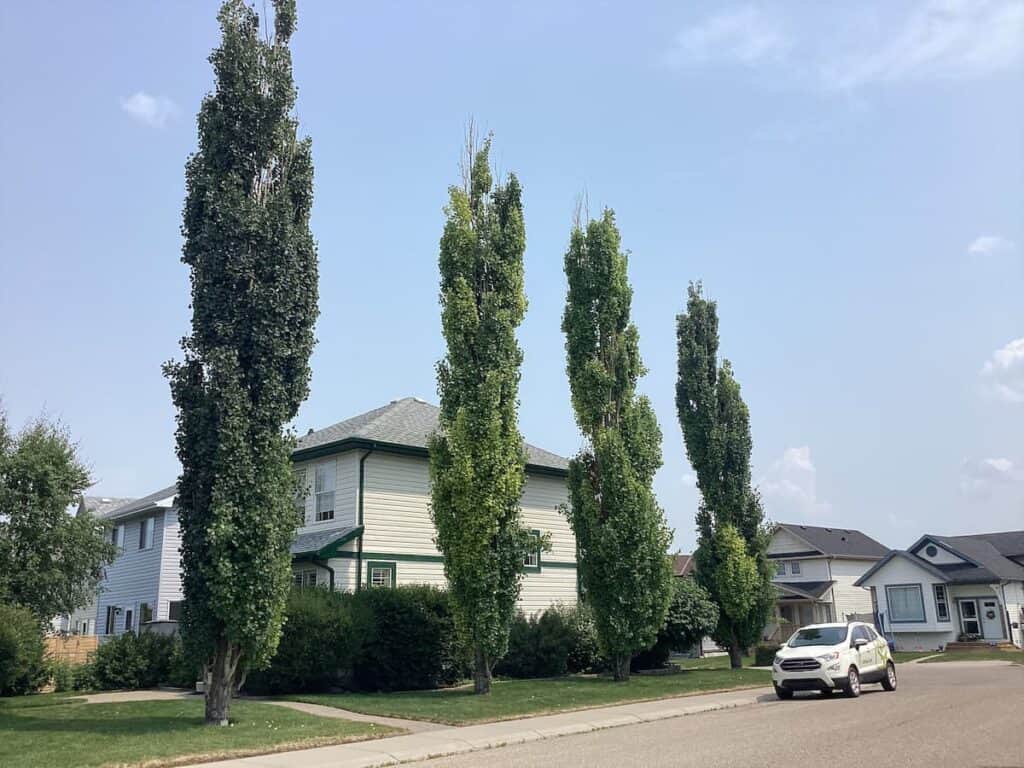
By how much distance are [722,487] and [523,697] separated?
43.7 feet

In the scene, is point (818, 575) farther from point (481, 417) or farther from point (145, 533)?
→ point (481, 417)

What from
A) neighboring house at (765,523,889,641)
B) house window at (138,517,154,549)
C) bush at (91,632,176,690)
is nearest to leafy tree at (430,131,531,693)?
bush at (91,632,176,690)

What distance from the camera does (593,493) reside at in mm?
23609

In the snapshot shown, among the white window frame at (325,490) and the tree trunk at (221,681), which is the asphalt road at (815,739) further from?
the white window frame at (325,490)

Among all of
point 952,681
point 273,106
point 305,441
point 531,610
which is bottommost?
point 952,681

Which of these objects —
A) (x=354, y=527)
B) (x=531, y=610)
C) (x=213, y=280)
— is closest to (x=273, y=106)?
(x=213, y=280)

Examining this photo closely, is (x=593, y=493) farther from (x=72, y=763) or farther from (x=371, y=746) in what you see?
(x=72, y=763)

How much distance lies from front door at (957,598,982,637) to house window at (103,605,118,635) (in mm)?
42425

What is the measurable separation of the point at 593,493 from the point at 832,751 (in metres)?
12.8

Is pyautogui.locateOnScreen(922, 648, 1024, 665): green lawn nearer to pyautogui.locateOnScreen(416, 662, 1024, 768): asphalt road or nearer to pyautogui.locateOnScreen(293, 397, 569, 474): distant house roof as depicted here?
pyautogui.locateOnScreen(293, 397, 569, 474): distant house roof

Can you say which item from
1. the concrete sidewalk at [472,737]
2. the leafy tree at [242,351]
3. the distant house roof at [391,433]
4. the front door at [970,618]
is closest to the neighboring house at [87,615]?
the distant house roof at [391,433]

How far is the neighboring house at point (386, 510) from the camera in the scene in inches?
981

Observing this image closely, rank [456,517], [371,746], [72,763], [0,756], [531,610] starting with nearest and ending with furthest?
1. [72,763]
2. [0,756]
3. [371,746]
4. [456,517]
5. [531,610]

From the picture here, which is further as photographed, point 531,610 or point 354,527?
point 531,610
